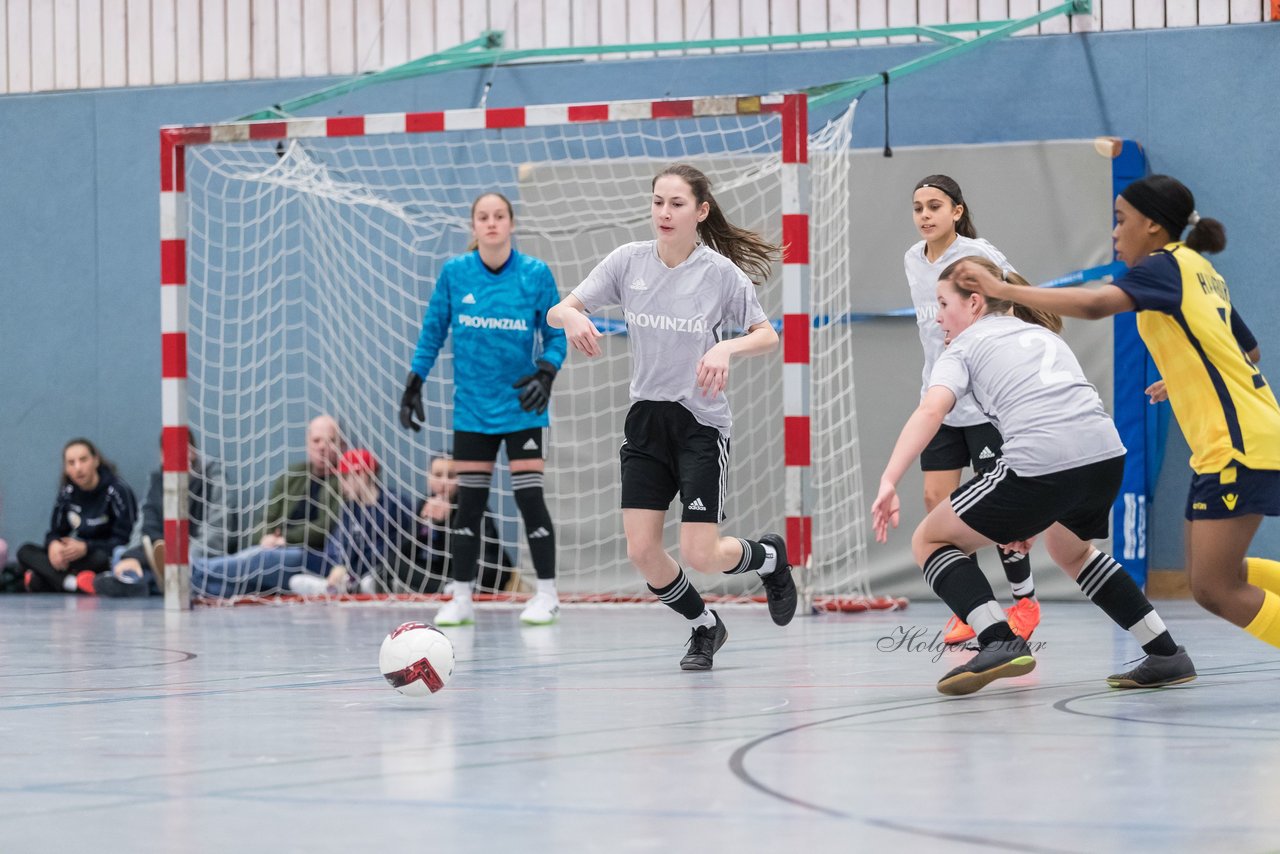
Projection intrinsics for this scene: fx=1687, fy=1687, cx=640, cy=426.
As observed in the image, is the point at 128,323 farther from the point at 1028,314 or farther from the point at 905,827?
the point at 905,827

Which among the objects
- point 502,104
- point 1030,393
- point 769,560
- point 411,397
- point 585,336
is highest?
point 502,104

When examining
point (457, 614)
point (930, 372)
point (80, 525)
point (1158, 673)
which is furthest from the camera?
point (80, 525)

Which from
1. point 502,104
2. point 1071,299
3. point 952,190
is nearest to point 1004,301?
point 1071,299

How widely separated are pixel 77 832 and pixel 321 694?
7.14ft

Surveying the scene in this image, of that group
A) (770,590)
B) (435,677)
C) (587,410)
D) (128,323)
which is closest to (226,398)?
(128,323)

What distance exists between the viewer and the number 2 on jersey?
489 centimetres

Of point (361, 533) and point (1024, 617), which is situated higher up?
point (361, 533)

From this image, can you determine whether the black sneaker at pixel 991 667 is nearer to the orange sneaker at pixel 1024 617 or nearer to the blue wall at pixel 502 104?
the orange sneaker at pixel 1024 617

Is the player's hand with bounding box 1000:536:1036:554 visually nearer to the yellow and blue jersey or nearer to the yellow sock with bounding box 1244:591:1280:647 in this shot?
the yellow and blue jersey

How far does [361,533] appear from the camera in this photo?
10.1 meters

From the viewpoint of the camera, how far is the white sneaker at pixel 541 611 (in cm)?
799

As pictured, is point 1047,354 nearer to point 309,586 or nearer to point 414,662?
point 414,662

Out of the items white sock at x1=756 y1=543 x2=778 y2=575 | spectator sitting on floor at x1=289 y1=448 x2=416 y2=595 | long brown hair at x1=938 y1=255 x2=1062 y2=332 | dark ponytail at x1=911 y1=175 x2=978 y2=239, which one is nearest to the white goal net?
spectator sitting on floor at x1=289 y1=448 x2=416 y2=595

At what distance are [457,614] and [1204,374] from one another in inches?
165
